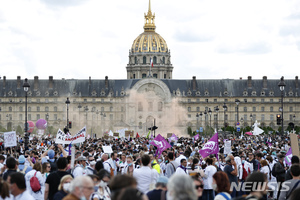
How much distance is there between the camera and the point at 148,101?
11594 centimetres

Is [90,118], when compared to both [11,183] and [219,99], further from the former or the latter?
[11,183]

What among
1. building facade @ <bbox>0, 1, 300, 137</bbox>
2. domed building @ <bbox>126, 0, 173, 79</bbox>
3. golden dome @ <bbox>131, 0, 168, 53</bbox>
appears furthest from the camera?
golden dome @ <bbox>131, 0, 168, 53</bbox>

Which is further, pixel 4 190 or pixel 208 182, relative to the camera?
pixel 208 182

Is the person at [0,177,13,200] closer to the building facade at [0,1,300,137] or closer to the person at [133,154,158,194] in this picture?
the person at [133,154,158,194]

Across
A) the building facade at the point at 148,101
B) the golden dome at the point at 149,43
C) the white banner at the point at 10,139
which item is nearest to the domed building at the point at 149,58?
the golden dome at the point at 149,43

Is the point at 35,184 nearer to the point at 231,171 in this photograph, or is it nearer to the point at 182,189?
the point at 231,171

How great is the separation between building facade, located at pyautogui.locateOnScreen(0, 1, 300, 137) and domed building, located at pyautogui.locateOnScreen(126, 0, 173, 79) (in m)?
23.7

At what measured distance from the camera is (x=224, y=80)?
122 metres

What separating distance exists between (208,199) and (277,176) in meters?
1.89

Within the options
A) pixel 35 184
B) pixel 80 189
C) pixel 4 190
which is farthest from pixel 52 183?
pixel 80 189

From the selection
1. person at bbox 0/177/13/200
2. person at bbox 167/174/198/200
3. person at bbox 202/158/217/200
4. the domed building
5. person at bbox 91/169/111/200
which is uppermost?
the domed building

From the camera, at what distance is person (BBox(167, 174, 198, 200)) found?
6207 mm

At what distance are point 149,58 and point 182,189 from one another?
145774 mm

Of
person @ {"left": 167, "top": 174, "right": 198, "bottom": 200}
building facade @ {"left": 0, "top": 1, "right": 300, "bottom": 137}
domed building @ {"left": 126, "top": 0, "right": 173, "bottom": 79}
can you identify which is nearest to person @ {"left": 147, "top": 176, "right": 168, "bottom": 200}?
person @ {"left": 167, "top": 174, "right": 198, "bottom": 200}
